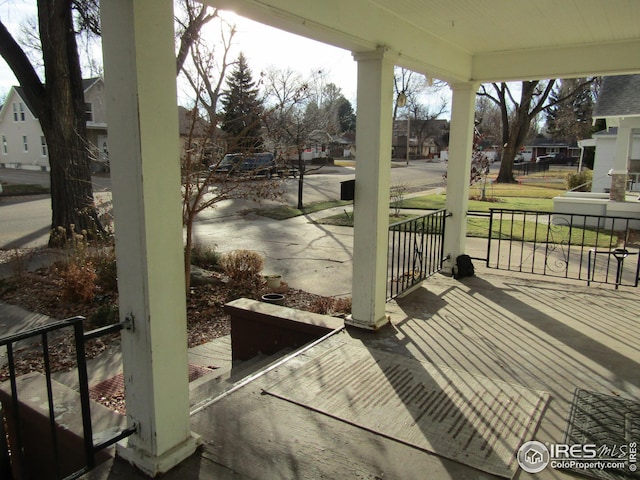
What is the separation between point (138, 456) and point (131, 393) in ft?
1.09

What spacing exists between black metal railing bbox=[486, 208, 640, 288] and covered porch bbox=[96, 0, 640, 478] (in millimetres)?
1547

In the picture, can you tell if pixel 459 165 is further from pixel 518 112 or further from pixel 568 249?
pixel 518 112

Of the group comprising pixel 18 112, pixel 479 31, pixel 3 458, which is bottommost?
pixel 3 458

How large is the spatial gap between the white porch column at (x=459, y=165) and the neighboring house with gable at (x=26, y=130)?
31.5 m

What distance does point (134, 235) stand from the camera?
2.25 m

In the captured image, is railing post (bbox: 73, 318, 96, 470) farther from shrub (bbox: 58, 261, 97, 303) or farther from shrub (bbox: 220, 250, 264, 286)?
shrub (bbox: 220, 250, 264, 286)

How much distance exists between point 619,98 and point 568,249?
285 inches

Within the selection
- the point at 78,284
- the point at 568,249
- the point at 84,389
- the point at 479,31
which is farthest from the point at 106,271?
the point at 568,249

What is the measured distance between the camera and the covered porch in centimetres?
218

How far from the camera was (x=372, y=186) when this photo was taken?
4.18 metres

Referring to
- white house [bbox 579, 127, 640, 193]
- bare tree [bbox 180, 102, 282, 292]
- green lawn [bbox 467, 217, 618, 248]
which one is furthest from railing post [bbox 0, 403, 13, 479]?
white house [bbox 579, 127, 640, 193]

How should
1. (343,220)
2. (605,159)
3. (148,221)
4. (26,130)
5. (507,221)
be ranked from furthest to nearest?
1. (26,130)
2. (605,159)
3. (343,220)
4. (507,221)
5. (148,221)

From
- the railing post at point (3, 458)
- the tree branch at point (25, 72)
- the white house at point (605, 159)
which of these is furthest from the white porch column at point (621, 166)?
the tree branch at point (25, 72)
